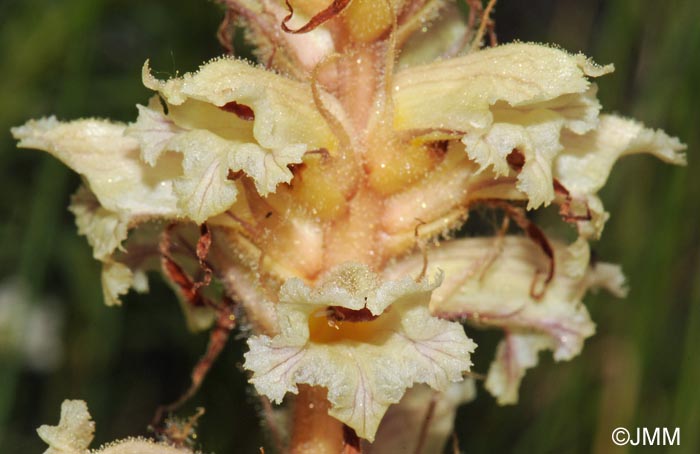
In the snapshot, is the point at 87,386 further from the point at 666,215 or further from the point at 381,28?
the point at 381,28

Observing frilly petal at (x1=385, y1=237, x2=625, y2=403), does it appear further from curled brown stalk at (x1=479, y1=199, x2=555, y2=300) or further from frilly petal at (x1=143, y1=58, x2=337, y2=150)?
frilly petal at (x1=143, y1=58, x2=337, y2=150)

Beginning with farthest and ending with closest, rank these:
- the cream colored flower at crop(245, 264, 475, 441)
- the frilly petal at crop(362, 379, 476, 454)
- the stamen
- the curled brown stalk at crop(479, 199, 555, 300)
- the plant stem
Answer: the frilly petal at crop(362, 379, 476, 454) < the curled brown stalk at crop(479, 199, 555, 300) < the plant stem < the stamen < the cream colored flower at crop(245, 264, 475, 441)

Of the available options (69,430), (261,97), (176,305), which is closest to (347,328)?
(261,97)

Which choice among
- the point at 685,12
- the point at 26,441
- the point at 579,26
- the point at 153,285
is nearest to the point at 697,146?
the point at 685,12

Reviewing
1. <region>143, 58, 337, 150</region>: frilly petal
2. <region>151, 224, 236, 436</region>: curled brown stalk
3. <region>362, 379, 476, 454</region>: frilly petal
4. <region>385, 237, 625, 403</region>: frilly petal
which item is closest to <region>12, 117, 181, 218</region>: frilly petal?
<region>151, 224, 236, 436</region>: curled brown stalk

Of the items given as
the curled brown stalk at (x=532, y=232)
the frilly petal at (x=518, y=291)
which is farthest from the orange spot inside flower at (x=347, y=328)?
the curled brown stalk at (x=532, y=232)

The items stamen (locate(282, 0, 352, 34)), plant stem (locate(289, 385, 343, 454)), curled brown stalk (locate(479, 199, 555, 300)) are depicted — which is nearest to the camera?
stamen (locate(282, 0, 352, 34))

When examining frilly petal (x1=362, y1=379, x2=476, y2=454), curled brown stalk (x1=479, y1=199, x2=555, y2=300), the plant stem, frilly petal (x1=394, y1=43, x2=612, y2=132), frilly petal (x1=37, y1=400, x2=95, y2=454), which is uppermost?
frilly petal (x1=394, y1=43, x2=612, y2=132)
